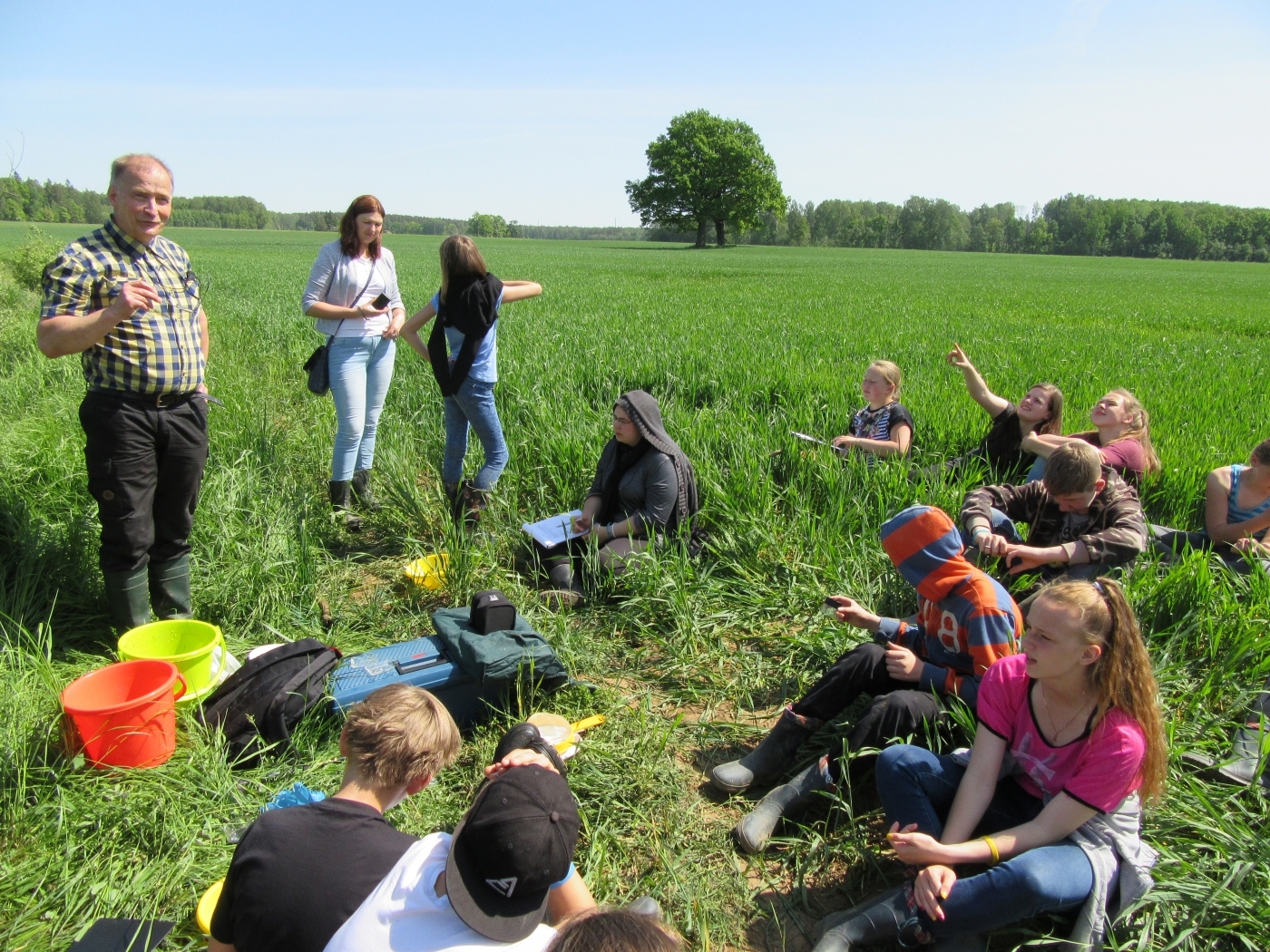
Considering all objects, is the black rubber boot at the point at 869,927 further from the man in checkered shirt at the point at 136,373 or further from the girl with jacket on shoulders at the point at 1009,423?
the girl with jacket on shoulders at the point at 1009,423

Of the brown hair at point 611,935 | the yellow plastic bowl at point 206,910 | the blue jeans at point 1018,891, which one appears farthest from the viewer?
the yellow plastic bowl at point 206,910

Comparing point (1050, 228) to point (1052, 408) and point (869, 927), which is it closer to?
point (1052, 408)

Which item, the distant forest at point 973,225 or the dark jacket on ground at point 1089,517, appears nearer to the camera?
the dark jacket on ground at point 1089,517

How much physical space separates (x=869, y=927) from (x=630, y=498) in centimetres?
242

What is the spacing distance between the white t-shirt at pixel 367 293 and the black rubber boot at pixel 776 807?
3.52m

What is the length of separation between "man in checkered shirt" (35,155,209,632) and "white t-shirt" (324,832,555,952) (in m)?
2.34

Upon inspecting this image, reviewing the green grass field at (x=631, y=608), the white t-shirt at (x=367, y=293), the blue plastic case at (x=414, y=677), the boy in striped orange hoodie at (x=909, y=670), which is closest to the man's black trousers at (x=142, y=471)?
the green grass field at (x=631, y=608)

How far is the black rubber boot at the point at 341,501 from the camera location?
4695 mm

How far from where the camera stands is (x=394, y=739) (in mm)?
1691

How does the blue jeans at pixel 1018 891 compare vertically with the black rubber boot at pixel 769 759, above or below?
above

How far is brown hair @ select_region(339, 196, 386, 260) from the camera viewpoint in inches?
177

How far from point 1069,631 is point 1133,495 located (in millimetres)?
1932

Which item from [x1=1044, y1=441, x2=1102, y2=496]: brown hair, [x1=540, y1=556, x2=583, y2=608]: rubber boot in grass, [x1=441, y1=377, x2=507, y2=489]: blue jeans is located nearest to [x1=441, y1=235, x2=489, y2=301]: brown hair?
[x1=441, y1=377, x2=507, y2=489]: blue jeans

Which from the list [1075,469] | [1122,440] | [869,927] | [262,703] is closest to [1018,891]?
[869,927]
